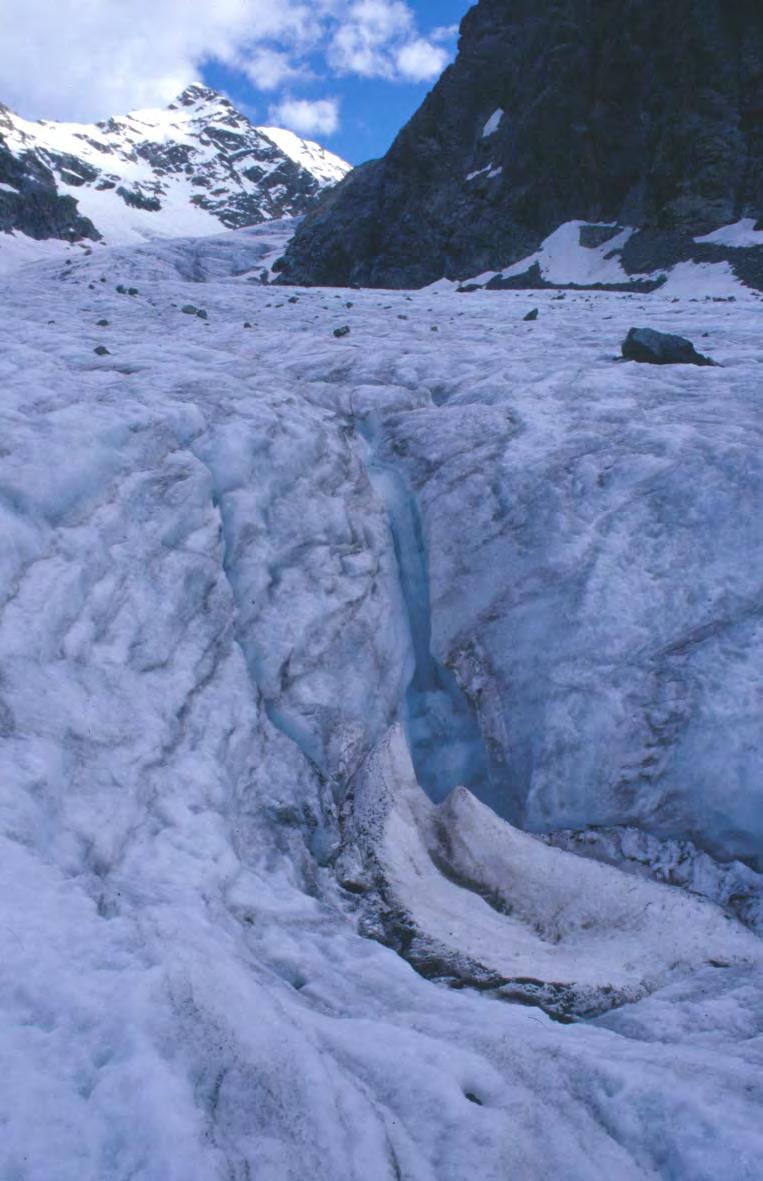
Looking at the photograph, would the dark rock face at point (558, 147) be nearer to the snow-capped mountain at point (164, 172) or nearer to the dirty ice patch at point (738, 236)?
the dirty ice patch at point (738, 236)

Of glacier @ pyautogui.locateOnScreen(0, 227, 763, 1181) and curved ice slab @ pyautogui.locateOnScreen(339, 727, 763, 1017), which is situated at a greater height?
glacier @ pyautogui.locateOnScreen(0, 227, 763, 1181)

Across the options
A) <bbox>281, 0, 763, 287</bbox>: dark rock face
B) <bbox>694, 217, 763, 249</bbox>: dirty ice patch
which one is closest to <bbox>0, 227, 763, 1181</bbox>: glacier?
<bbox>694, 217, 763, 249</bbox>: dirty ice patch

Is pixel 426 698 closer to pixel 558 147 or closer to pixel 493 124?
pixel 558 147

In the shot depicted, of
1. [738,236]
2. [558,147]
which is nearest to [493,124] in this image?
[558,147]

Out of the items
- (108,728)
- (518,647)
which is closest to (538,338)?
(518,647)

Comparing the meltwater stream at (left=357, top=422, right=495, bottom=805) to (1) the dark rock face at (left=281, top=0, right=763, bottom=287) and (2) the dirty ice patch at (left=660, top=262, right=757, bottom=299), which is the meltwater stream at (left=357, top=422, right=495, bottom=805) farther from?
(1) the dark rock face at (left=281, top=0, right=763, bottom=287)

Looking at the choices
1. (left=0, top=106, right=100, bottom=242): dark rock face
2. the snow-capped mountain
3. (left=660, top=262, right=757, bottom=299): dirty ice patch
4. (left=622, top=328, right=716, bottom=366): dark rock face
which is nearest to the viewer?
(left=622, top=328, right=716, bottom=366): dark rock face
